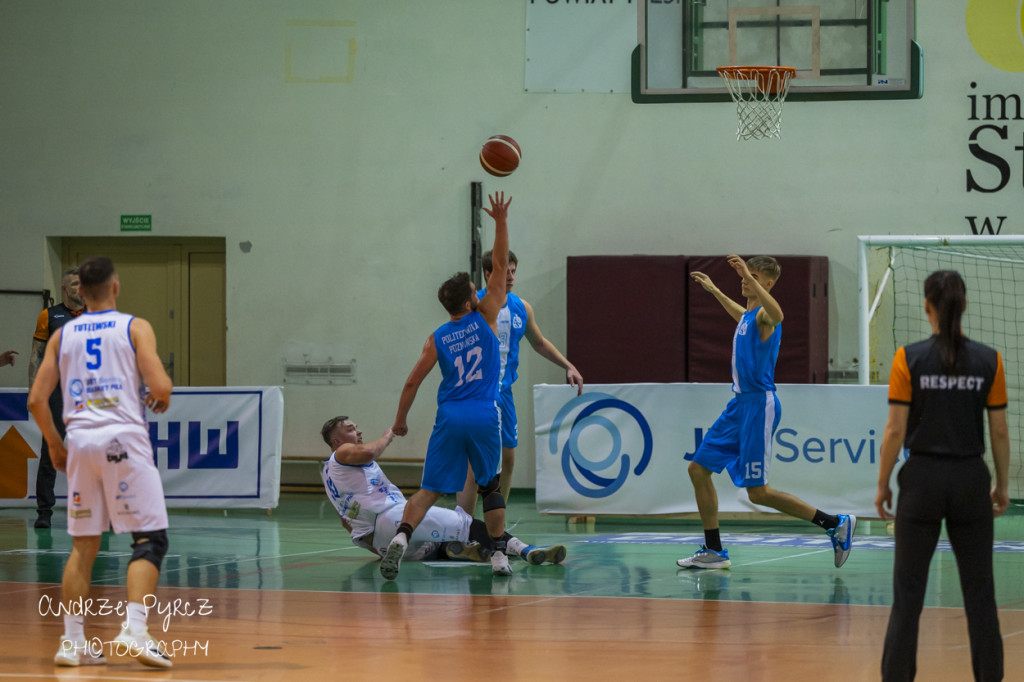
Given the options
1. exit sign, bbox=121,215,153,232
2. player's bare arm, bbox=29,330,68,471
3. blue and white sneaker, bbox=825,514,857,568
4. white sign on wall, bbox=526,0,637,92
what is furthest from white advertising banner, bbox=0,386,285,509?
player's bare arm, bbox=29,330,68,471

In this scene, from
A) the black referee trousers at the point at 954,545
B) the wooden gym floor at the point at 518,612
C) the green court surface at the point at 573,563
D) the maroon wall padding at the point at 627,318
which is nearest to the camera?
the black referee trousers at the point at 954,545

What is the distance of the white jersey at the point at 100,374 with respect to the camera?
589 cm

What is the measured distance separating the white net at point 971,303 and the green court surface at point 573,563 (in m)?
2.08

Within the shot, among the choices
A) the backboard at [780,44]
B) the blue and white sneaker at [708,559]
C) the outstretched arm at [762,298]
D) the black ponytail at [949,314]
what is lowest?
the blue and white sneaker at [708,559]

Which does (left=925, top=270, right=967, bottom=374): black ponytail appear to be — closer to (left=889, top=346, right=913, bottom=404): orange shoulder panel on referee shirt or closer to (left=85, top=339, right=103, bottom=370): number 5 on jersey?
(left=889, top=346, right=913, bottom=404): orange shoulder panel on referee shirt

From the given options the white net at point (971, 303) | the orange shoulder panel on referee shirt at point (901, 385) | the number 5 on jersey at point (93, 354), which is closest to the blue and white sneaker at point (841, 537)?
the orange shoulder panel on referee shirt at point (901, 385)

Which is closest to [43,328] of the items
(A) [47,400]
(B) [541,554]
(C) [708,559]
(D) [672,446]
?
(B) [541,554]

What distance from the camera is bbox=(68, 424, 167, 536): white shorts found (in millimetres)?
5836

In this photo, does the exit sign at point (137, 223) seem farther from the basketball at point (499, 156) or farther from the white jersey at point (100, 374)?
the white jersey at point (100, 374)

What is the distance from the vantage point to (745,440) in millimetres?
9188

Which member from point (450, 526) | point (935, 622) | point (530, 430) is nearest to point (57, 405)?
point (450, 526)

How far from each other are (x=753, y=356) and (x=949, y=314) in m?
4.24

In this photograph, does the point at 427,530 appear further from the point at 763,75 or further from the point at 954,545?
the point at 763,75

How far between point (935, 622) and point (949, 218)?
9.19 metres
